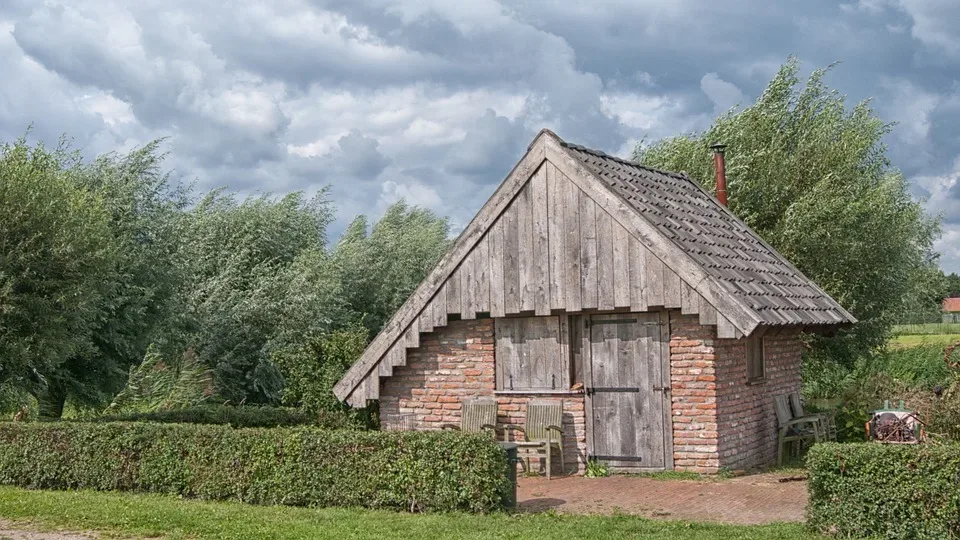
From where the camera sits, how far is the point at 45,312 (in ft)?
63.6

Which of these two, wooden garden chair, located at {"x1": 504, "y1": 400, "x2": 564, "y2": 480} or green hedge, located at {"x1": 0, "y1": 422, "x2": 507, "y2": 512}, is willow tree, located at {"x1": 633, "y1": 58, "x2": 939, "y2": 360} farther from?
green hedge, located at {"x1": 0, "y1": 422, "x2": 507, "y2": 512}

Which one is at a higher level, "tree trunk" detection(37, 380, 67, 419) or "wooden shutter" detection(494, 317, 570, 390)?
"wooden shutter" detection(494, 317, 570, 390)

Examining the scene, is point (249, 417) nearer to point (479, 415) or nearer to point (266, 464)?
point (479, 415)

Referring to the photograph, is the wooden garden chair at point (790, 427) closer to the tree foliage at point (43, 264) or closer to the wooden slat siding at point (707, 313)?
the wooden slat siding at point (707, 313)

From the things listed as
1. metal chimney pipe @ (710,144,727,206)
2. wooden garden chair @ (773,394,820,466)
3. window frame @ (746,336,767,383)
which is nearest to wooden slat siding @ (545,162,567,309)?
window frame @ (746,336,767,383)

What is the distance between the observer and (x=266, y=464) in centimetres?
1417

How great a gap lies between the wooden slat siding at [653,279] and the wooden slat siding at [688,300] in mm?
349

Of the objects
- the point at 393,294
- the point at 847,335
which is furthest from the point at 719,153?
the point at 393,294

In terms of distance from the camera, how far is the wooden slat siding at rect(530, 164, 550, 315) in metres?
16.7

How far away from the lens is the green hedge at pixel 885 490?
10.6 m

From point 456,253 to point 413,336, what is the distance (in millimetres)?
1620

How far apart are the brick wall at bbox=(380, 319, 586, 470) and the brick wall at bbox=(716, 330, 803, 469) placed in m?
2.48

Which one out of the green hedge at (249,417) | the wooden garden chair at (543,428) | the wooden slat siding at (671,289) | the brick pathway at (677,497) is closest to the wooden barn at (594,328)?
the wooden slat siding at (671,289)

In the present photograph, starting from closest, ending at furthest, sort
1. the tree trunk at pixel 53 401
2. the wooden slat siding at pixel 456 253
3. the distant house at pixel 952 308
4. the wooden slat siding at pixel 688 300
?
the wooden slat siding at pixel 688 300 < the wooden slat siding at pixel 456 253 < the tree trunk at pixel 53 401 < the distant house at pixel 952 308
